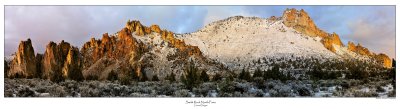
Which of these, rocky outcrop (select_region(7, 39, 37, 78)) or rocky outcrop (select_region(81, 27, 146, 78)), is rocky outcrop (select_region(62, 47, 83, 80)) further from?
rocky outcrop (select_region(7, 39, 37, 78))

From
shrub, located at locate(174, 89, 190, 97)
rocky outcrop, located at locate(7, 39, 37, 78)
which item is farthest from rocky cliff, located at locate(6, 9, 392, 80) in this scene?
shrub, located at locate(174, 89, 190, 97)

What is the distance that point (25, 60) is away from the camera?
33531 millimetres

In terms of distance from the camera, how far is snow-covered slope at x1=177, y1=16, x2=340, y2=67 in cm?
4628

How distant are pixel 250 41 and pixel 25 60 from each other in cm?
2439

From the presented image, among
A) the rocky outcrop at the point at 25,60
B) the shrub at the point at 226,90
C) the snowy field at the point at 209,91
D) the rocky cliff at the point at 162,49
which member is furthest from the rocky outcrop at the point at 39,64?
the shrub at the point at 226,90

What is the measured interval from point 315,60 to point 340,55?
112 inches

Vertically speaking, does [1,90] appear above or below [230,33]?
below

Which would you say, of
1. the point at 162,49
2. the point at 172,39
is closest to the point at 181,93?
the point at 172,39

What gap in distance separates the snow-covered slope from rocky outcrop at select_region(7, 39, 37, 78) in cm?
1500
